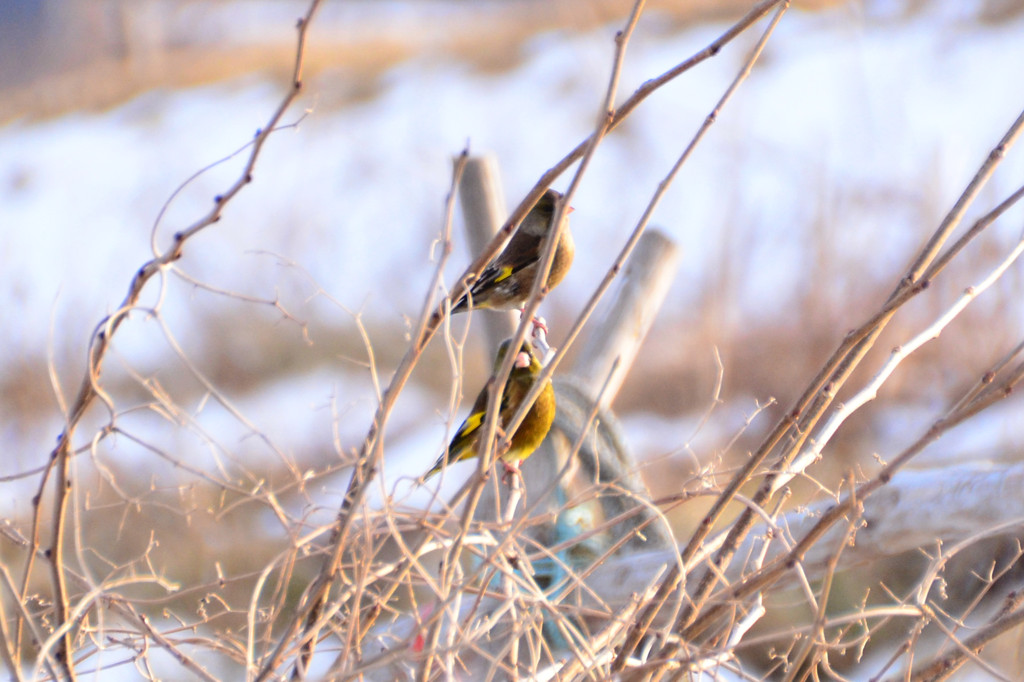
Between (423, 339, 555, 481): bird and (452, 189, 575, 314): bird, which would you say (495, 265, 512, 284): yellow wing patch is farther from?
(423, 339, 555, 481): bird

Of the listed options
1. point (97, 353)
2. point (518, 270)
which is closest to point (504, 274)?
point (518, 270)

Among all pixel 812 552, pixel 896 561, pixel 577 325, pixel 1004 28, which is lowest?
pixel 896 561

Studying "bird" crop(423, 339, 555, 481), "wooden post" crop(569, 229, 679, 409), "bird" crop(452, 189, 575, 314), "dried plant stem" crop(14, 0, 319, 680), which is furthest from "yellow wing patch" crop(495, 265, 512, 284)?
"dried plant stem" crop(14, 0, 319, 680)

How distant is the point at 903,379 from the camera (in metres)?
4.02

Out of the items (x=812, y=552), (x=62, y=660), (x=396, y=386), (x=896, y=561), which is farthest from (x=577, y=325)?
(x=896, y=561)

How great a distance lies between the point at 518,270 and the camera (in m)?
1.35

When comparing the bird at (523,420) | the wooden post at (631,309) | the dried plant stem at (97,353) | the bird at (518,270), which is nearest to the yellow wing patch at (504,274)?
the bird at (518,270)

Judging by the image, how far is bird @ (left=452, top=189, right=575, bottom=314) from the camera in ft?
4.16

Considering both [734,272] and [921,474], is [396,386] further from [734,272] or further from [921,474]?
[734,272]

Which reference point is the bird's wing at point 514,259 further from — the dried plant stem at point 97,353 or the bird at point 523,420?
the dried plant stem at point 97,353

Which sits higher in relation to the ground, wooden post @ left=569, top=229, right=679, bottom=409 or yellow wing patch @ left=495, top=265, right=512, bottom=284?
yellow wing patch @ left=495, top=265, right=512, bottom=284

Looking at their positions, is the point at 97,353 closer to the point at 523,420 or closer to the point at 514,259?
the point at 523,420

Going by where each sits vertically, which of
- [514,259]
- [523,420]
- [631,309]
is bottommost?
[523,420]

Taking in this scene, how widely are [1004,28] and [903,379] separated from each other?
246cm
